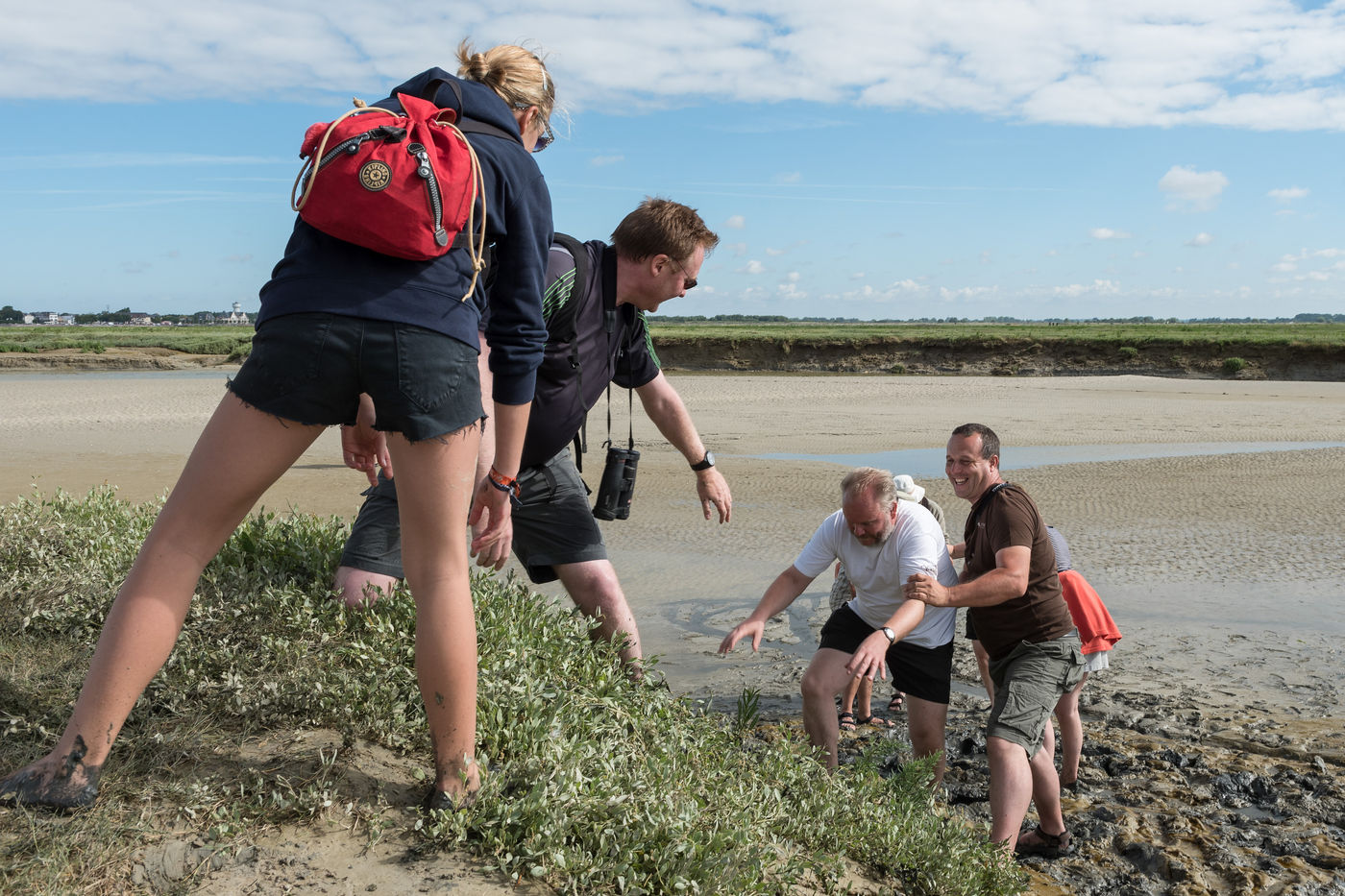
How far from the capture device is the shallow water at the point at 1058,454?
16000mm

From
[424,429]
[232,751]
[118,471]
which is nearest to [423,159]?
[424,429]

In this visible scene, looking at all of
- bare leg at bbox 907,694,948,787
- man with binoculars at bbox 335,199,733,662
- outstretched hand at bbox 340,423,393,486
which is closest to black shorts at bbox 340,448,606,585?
man with binoculars at bbox 335,199,733,662

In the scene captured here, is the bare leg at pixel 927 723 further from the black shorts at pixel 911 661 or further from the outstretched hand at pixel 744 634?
the outstretched hand at pixel 744 634

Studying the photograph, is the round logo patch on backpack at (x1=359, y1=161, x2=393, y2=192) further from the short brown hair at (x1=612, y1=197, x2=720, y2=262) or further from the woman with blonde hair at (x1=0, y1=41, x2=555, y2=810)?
the short brown hair at (x1=612, y1=197, x2=720, y2=262)

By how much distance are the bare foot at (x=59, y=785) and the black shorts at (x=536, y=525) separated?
1.41 meters

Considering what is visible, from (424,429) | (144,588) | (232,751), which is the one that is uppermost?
(424,429)

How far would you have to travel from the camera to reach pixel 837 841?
11.0 ft

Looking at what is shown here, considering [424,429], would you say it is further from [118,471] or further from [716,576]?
[118,471]

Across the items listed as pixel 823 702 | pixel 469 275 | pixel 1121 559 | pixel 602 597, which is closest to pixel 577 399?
pixel 602 597

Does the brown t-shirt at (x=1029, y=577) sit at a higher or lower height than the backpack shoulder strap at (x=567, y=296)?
lower

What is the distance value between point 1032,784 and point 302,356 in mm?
3639

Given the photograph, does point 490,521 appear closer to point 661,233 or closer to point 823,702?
point 661,233

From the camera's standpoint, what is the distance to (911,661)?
16.2 feet

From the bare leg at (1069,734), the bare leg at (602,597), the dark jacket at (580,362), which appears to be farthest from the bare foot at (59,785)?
the bare leg at (1069,734)
